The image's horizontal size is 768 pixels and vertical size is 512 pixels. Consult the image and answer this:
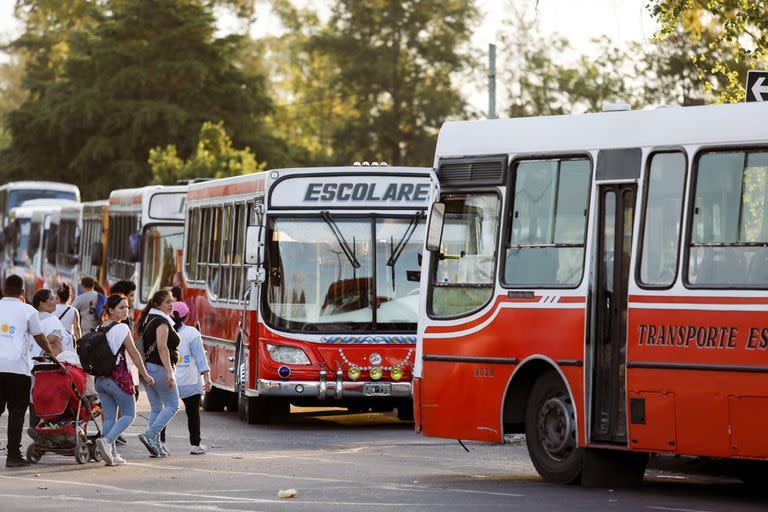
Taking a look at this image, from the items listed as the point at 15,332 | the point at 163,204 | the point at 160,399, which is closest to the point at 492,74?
the point at 163,204

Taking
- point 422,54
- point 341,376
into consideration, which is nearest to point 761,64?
point 341,376

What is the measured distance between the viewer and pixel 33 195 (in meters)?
67.1

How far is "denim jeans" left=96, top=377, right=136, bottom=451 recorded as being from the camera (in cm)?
1703

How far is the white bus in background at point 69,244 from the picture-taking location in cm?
4250

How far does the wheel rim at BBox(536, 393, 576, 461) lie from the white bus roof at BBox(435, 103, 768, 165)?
197 centimetres

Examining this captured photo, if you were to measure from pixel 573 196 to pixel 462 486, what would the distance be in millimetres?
2422

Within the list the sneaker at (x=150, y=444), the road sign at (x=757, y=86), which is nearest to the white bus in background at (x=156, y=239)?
the sneaker at (x=150, y=444)

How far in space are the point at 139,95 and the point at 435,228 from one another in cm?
5937

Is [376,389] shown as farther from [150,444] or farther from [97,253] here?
[97,253]

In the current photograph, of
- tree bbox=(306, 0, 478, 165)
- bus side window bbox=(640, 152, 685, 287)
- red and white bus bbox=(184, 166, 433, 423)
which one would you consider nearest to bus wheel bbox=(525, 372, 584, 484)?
bus side window bbox=(640, 152, 685, 287)

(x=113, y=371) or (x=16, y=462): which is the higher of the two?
(x=113, y=371)

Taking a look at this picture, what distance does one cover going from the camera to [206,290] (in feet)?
82.5

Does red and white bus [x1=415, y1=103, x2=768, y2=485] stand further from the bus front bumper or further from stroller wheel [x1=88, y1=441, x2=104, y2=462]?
the bus front bumper

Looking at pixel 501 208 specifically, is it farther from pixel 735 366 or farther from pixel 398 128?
pixel 398 128
